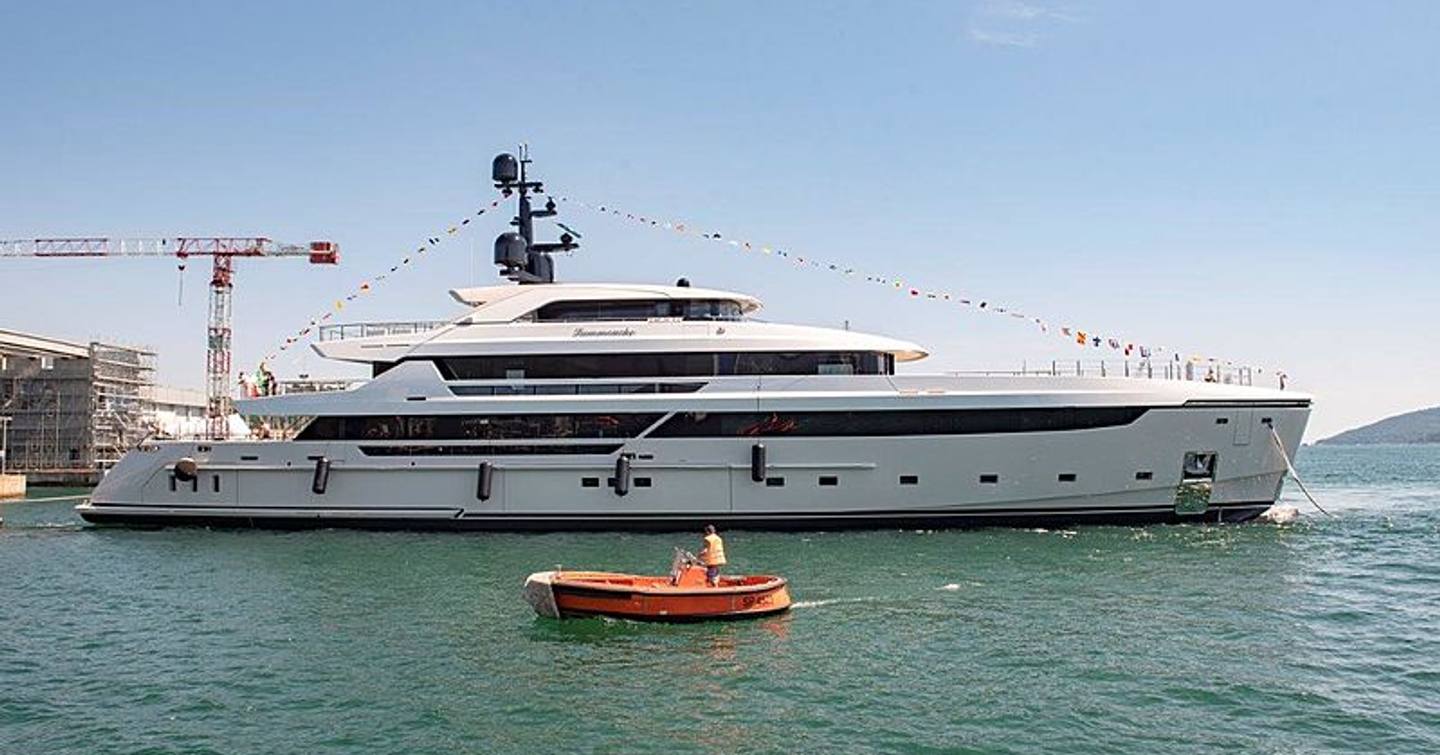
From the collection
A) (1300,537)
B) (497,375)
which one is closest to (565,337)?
(497,375)

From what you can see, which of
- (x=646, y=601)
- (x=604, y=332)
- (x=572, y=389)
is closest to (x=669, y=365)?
(x=604, y=332)

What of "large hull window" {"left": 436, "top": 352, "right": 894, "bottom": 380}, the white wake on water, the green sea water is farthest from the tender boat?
"large hull window" {"left": 436, "top": 352, "right": 894, "bottom": 380}

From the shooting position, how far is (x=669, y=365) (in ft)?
85.7

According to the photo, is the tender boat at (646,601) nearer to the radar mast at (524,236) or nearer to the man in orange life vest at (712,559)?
the man in orange life vest at (712,559)

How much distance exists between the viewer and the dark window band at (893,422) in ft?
81.3

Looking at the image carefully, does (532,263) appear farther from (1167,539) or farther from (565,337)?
(1167,539)

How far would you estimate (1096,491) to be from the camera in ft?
81.8

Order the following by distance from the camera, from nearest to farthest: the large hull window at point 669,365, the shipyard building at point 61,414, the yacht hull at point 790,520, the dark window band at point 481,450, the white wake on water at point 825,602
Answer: the white wake on water at point 825,602 < the yacht hull at point 790,520 < the dark window band at point 481,450 < the large hull window at point 669,365 < the shipyard building at point 61,414

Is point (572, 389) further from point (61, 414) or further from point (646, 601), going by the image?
point (61, 414)

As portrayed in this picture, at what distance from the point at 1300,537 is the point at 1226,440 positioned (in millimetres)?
2534

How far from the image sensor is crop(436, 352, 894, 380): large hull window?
26.0m

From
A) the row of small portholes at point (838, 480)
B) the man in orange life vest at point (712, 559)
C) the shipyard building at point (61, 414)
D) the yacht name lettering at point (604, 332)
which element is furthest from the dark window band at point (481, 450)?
the shipyard building at point (61, 414)

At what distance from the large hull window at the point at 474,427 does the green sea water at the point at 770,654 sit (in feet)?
11.4

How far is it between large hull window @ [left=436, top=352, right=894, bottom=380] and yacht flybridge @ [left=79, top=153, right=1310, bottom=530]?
5cm
